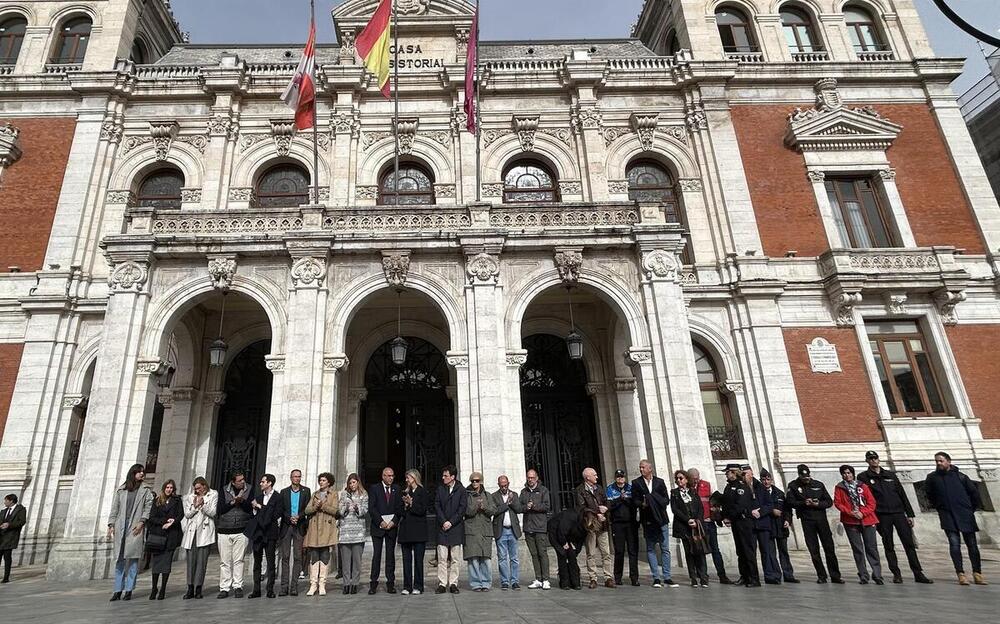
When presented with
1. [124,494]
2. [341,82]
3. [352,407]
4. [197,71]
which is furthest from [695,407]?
[197,71]

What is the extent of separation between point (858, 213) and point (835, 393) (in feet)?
22.5

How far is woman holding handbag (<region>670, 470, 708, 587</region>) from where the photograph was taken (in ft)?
28.6

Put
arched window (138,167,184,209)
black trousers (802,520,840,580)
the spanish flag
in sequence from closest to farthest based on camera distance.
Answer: black trousers (802,520,840,580) → the spanish flag → arched window (138,167,184,209)

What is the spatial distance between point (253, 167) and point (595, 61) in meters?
12.5

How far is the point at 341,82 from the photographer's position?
63.5 ft

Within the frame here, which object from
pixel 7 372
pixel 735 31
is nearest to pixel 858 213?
pixel 735 31

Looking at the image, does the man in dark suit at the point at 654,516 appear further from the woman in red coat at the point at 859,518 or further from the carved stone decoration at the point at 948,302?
the carved stone decoration at the point at 948,302

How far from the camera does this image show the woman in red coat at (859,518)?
857cm

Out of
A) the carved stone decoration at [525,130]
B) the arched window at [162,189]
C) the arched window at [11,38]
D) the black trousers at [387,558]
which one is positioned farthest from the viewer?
the arched window at [11,38]

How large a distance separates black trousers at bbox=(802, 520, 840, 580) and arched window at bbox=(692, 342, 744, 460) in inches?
282

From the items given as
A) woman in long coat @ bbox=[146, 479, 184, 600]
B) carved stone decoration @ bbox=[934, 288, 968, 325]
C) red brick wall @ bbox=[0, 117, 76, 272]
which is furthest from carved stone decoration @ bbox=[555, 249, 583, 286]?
red brick wall @ bbox=[0, 117, 76, 272]

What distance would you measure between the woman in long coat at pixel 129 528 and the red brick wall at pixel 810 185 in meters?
17.5

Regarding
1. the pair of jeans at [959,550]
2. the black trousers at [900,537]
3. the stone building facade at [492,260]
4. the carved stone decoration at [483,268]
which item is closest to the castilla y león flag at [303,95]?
the stone building facade at [492,260]

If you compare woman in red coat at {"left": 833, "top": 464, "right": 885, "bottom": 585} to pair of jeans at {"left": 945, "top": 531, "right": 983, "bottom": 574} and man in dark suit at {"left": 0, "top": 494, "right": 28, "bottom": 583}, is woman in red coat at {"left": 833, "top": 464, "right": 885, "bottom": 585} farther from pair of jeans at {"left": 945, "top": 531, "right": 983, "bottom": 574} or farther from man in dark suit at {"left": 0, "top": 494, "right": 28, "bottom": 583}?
man in dark suit at {"left": 0, "top": 494, "right": 28, "bottom": 583}
